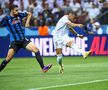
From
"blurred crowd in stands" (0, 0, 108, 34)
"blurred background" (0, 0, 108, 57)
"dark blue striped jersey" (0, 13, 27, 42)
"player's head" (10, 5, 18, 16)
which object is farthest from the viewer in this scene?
"blurred crowd in stands" (0, 0, 108, 34)

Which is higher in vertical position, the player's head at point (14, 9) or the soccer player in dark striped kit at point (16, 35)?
the player's head at point (14, 9)

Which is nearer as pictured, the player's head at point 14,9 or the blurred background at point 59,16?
the player's head at point 14,9

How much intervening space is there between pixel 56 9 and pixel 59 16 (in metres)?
0.59

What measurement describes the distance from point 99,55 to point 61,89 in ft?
48.4

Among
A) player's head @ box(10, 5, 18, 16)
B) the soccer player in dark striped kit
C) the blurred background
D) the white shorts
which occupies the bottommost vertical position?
the blurred background

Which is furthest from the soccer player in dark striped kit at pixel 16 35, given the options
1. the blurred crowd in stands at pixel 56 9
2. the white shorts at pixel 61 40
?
the blurred crowd in stands at pixel 56 9

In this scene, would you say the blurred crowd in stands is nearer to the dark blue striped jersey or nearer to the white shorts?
the white shorts

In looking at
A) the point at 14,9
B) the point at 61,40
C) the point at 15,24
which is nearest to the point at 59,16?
the point at 61,40

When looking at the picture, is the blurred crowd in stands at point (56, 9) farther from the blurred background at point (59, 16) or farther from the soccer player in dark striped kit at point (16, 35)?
the soccer player in dark striped kit at point (16, 35)

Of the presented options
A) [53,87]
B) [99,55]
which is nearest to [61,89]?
[53,87]

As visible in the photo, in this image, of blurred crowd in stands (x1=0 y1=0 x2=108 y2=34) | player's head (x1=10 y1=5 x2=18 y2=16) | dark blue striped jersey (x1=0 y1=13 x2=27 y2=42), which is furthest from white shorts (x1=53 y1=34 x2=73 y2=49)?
blurred crowd in stands (x1=0 y1=0 x2=108 y2=34)

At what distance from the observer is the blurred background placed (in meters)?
27.1

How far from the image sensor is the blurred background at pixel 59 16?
27.1 m

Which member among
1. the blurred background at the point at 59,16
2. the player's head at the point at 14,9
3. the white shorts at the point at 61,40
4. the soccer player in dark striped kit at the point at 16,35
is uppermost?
the player's head at the point at 14,9
